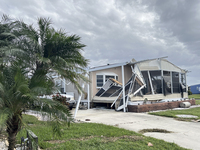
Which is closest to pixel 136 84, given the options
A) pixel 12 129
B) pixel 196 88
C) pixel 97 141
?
pixel 97 141

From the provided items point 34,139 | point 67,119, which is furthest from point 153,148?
point 34,139

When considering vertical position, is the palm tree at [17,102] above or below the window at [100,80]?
below

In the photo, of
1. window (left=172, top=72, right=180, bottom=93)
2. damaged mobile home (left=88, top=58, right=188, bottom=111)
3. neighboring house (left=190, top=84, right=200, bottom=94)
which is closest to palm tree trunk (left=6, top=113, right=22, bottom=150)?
damaged mobile home (left=88, top=58, right=188, bottom=111)

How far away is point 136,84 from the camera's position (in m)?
12.9

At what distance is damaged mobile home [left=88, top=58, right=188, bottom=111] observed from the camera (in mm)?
12656

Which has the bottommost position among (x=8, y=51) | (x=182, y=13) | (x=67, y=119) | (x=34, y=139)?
(x=34, y=139)

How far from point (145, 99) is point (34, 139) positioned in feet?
35.0

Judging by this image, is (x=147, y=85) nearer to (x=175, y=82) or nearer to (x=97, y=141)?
(x=175, y=82)

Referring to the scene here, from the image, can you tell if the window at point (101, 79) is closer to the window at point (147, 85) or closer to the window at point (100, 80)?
the window at point (100, 80)

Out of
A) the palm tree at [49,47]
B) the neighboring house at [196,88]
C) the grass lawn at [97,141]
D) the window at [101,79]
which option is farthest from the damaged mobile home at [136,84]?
the neighboring house at [196,88]

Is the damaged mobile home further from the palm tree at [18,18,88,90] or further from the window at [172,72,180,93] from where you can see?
the palm tree at [18,18,88,90]

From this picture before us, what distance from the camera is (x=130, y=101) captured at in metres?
12.2

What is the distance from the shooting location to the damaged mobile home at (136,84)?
12656 millimetres

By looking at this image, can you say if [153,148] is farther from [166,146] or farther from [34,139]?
[34,139]
